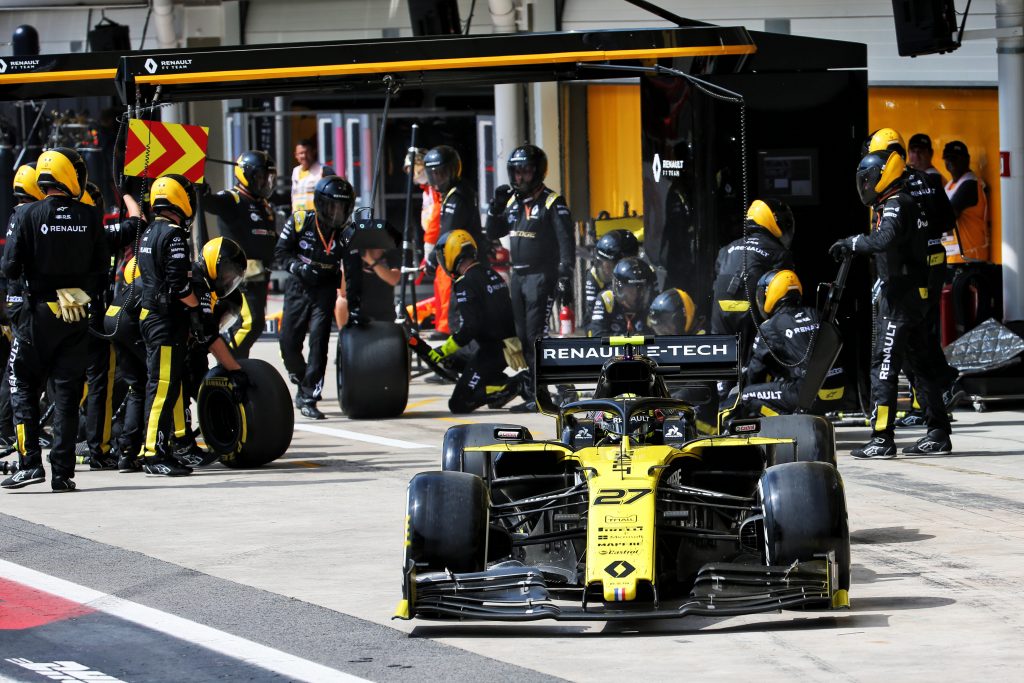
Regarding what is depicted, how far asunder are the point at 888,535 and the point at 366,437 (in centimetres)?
529

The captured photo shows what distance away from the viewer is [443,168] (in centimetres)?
1565

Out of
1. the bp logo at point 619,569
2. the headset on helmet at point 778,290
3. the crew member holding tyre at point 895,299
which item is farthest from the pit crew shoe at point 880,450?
the bp logo at point 619,569

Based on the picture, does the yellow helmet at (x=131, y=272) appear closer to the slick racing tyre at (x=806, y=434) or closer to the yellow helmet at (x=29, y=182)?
the yellow helmet at (x=29, y=182)

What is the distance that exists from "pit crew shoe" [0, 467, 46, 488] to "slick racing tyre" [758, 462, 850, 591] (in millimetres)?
5537

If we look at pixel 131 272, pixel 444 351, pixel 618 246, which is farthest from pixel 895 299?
pixel 131 272

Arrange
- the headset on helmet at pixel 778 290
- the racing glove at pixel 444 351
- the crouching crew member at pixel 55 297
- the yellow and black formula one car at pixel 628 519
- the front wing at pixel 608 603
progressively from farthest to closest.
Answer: the racing glove at pixel 444 351 → the headset on helmet at pixel 778 290 → the crouching crew member at pixel 55 297 → the yellow and black formula one car at pixel 628 519 → the front wing at pixel 608 603

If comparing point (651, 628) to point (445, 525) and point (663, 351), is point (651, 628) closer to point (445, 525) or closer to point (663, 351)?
point (445, 525)

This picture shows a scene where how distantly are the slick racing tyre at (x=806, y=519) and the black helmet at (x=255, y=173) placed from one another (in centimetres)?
905

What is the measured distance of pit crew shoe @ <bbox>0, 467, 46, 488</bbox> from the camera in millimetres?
11141

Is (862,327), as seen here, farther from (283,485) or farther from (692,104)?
(283,485)

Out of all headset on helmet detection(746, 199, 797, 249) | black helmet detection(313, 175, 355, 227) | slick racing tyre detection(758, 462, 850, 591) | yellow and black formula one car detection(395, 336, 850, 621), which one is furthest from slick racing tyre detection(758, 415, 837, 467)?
black helmet detection(313, 175, 355, 227)

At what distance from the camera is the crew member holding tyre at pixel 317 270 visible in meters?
14.7

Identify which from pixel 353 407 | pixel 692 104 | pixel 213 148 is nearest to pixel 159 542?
pixel 353 407

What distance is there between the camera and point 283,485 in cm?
1127
